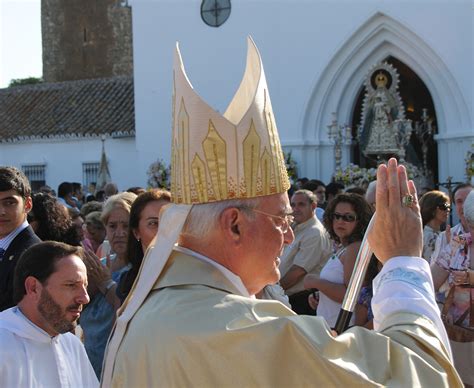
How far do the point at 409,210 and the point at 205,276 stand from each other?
1.95ft

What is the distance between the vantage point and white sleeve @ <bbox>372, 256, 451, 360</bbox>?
7.70 ft

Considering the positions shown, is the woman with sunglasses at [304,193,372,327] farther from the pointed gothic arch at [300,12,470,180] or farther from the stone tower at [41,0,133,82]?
the stone tower at [41,0,133,82]

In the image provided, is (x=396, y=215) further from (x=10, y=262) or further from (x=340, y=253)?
(x=340, y=253)

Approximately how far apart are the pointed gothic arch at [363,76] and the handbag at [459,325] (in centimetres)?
1091

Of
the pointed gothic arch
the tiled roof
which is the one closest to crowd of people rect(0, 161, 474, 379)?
the pointed gothic arch

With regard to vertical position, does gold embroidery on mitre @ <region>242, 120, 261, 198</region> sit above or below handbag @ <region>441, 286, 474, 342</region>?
above

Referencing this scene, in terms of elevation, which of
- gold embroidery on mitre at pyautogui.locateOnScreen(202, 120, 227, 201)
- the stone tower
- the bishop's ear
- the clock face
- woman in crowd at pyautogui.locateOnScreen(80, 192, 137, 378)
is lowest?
woman in crowd at pyautogui.locateOnScreen(80, 192, 137, 378)

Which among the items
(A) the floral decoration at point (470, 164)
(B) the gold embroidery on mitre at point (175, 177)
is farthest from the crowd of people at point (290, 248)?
(A) the floral decoration at point (470, 164)

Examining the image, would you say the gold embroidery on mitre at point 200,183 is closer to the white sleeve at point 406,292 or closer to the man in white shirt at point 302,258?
the white sleeve at point 406,292

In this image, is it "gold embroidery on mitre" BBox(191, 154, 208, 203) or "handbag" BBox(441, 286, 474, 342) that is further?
"handbag" BBox(441, 286, 474, 342)

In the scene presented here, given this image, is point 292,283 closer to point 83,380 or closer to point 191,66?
point 83,380

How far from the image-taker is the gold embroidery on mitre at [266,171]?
257 cm

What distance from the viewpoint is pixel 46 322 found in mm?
3541

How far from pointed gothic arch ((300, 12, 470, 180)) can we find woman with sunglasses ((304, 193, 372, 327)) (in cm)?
1088
